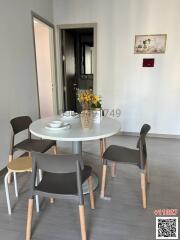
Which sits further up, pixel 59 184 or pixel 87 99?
pixel 87 99

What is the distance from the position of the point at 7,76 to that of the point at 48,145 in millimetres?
1116

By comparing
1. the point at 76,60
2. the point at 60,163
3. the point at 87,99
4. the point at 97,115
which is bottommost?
the point at 60,163

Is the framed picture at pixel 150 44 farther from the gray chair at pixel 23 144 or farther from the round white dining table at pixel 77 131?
the gray chair at pixel 23 144

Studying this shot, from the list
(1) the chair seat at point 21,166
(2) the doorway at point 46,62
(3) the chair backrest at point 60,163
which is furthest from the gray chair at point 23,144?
(2) the doorway at point 46,62

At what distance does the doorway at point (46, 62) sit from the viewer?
405cm

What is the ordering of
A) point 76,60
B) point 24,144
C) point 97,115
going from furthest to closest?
point 76,60, point 24,144, point 97,115

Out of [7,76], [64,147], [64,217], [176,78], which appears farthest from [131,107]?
[64,217]

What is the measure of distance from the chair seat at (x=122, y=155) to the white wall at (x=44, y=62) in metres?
2.68

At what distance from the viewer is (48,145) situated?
2.36 m

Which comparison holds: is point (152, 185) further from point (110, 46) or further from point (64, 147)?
point (110, 46)

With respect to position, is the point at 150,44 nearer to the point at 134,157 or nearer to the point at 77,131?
the point at 134,157

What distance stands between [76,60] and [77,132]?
4348 mm

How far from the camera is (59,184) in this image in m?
1.54

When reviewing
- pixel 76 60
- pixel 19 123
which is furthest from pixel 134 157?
pixel 76 60
